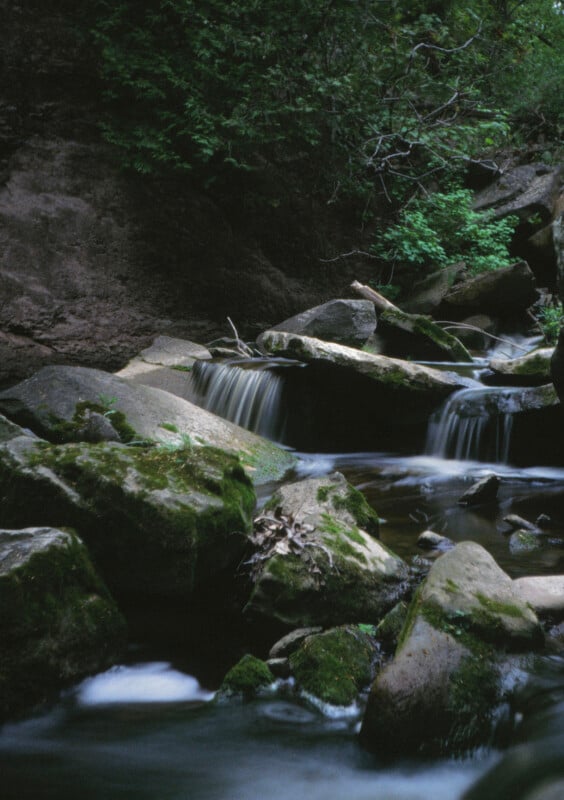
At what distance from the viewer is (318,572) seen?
3299 millimetres

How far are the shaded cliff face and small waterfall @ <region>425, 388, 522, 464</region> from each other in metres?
5.39

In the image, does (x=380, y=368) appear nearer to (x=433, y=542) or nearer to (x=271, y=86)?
(x=433, y=542)

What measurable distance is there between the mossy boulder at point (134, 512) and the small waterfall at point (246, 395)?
454cm

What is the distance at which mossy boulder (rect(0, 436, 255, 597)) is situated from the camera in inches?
130

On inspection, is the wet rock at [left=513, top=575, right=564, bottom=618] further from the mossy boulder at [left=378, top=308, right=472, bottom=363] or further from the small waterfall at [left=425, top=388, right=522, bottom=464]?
the mossy boulder at [left=378, top=308, right=472, bottom=363]

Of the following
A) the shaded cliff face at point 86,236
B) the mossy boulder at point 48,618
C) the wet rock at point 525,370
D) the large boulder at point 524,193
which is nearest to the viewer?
the mossy boulder at point 48,618

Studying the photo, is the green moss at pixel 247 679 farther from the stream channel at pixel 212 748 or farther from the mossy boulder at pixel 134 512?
the mossy boulder at pixel 134 512

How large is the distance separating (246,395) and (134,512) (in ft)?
17.0

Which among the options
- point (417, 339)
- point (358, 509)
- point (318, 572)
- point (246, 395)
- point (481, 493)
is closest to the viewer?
point (318, 572)

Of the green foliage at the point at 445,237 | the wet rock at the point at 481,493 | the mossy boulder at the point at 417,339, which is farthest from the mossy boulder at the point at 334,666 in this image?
the green foliage at the point at 445,237

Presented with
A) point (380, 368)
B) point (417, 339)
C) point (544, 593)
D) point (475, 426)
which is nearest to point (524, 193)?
point (417, 339)

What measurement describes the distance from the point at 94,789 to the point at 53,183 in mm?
10278

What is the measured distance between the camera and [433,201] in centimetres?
1349

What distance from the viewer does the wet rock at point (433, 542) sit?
448cm
